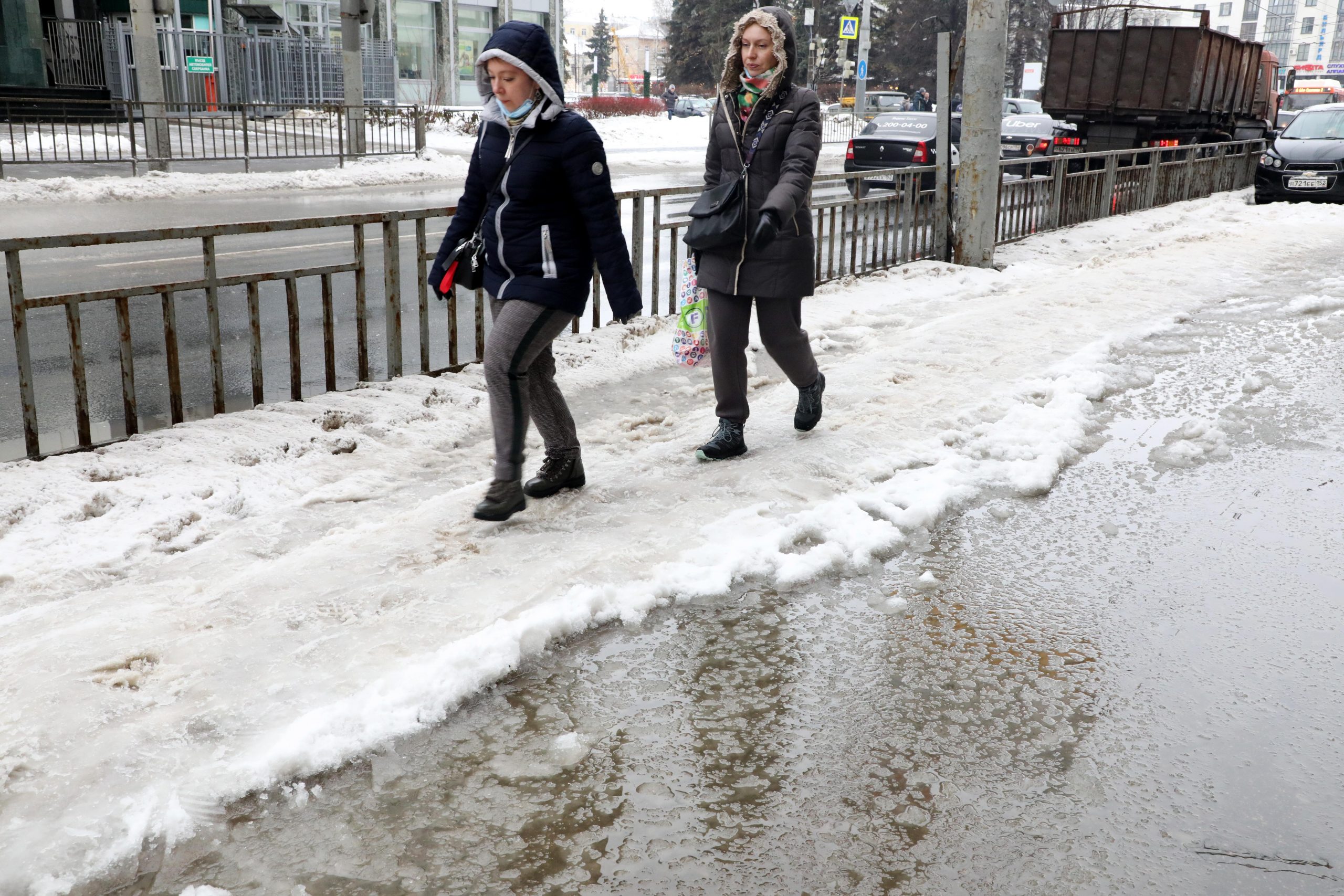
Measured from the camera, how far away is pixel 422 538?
164 inches

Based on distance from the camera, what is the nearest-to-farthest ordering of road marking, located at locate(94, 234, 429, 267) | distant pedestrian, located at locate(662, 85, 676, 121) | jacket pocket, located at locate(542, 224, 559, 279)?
jacket pocket, located at locate(542, 224, 559, 279) < road marking, located at locate(94, 234, 429, 267) < distant pedestrian, located at locate(662, 85, 676, 121)

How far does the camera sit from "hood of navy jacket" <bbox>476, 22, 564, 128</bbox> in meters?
3.99

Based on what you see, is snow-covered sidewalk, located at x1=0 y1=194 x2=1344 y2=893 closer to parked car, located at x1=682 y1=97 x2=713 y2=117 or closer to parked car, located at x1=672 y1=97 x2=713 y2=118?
parked car, located at x1=672 y1=97 x2=713 y2=118

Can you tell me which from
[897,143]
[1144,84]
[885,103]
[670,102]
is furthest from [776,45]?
[670,102]

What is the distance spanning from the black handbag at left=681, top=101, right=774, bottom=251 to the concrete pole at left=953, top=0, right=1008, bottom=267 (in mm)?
6638

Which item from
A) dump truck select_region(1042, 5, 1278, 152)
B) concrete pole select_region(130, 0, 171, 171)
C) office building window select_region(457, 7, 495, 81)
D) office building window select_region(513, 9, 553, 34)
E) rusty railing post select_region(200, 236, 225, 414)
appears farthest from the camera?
office building window select_region(513, 9, 553, 34)

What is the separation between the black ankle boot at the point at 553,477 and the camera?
184 inches

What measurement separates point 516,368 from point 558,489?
642 mm

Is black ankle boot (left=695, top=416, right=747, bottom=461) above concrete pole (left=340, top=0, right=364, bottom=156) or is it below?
below

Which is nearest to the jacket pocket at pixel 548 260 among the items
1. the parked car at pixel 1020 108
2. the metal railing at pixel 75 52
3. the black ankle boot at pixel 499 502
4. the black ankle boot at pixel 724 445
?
the black ankle boot at pixel 499 502

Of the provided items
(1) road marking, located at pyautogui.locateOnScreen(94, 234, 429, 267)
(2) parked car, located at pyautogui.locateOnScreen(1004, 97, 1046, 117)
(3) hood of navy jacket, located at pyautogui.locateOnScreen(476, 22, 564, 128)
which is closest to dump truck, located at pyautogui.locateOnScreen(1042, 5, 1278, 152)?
(2) parked car, located at pyautogui.locateOnScreen(1004, 97, 1046, 117)

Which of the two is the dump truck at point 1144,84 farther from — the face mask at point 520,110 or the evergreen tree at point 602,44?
the evergreen tree at point 602,44

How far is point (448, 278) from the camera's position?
14.7 ft

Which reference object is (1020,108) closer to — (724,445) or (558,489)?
(724,445)
